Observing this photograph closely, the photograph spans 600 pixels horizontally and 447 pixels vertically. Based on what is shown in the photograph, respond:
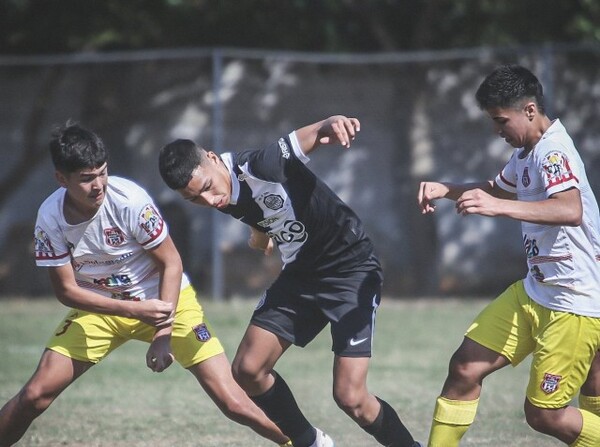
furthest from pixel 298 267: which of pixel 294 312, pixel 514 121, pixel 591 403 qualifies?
pixel 591 403

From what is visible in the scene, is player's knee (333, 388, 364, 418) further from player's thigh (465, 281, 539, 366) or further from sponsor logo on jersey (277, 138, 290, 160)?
sponsor logo on jersey (277, 138, 290, 160)

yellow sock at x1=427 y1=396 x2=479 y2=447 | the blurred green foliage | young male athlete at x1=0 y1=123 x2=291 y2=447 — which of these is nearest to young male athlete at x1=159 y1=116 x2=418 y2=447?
young male athlete at x1=0 y1=123 x2=291 y2=447

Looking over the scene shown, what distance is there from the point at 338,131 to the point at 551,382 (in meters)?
1.63

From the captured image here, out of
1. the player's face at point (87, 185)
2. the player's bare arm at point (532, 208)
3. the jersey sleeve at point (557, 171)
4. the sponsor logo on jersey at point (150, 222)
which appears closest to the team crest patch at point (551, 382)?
the player's bare arm at point (532, 208)

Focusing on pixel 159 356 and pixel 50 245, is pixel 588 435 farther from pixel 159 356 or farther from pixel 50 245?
pixel 50 245

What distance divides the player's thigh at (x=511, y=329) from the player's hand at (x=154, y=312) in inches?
62.6

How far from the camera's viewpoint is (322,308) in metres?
5.75

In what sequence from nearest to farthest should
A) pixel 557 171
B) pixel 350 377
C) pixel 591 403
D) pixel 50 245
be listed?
pixel 557 171
pixel 591 403
pixel 350 377
pixel 50 245

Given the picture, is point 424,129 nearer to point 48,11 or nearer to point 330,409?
point 48,11

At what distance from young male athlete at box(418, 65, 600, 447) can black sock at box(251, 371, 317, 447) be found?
0.88 m

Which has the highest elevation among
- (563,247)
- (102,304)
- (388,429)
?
(563,247)

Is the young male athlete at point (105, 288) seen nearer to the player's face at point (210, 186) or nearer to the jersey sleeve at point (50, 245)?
the jersey sleeve at point (50, 245)

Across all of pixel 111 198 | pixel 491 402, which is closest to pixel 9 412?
pixel 111 198

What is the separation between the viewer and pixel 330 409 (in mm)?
7934
